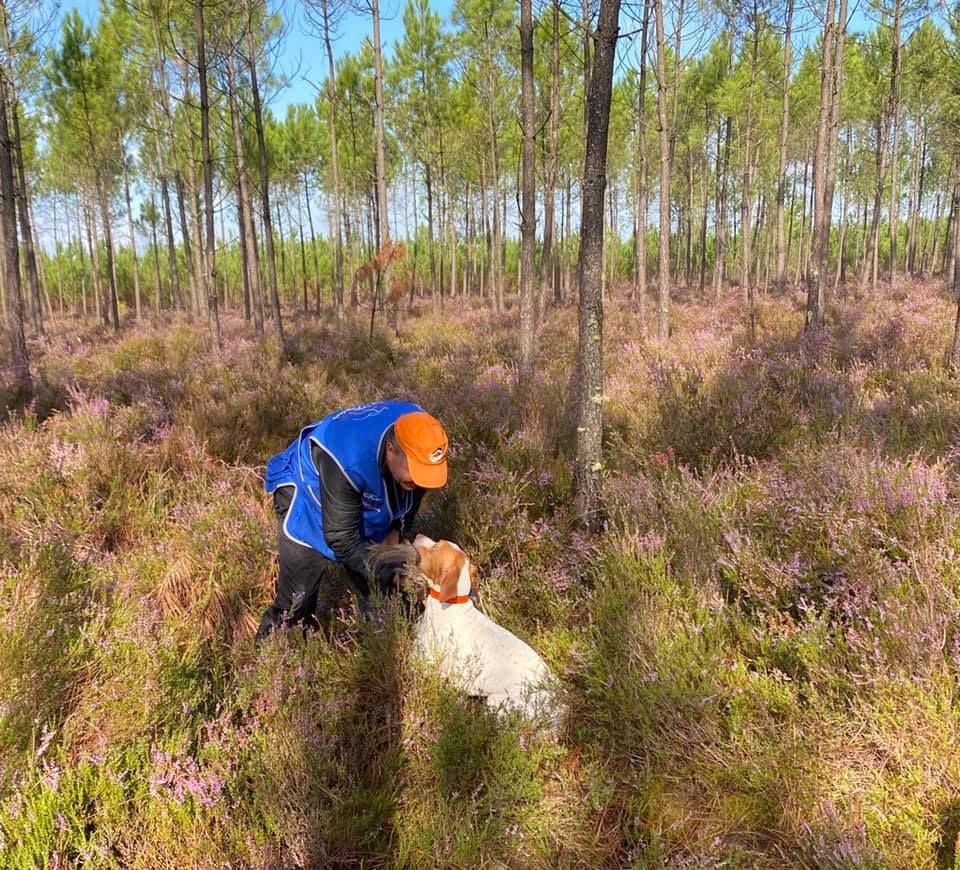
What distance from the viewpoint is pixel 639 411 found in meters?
5.47

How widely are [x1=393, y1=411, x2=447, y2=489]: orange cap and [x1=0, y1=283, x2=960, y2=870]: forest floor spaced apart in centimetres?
69

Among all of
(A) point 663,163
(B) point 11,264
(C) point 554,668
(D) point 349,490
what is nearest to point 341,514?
(D) point 349,490

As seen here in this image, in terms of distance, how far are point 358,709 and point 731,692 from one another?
155 centimetres

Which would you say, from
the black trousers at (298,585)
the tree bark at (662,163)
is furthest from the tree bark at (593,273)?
the tree bark at (662,163)

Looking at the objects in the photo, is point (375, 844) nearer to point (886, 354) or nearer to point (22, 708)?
point (22, 708)

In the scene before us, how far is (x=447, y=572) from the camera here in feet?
8.29

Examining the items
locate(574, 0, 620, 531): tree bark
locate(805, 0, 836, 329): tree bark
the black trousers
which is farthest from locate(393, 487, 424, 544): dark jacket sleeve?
locate(805, 0, 836, 329): tree bark

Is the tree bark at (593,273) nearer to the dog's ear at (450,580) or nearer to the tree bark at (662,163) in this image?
the dog's ear at (450,580)

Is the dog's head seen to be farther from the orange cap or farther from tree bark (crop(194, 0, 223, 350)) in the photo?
tree bark (crop(194, 0, 223, 350))

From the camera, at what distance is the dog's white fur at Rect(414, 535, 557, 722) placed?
7.74ft

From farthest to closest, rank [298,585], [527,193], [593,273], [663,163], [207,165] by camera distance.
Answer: [663,163]
[207,165]
[527,193]
[593,273]
[298,585]

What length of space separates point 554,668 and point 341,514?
124 centimetres

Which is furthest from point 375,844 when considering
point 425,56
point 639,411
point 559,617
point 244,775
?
point 425,56

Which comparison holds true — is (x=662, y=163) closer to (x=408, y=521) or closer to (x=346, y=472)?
(x=408, y=521)
